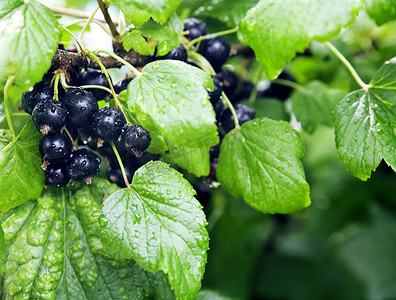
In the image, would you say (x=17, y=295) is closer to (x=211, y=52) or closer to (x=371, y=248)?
(x=211, y=52)

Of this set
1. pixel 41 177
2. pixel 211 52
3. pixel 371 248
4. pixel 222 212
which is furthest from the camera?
pixel 371 248

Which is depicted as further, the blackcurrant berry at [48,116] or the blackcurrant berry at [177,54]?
the blackcurrant berry at [177,54]

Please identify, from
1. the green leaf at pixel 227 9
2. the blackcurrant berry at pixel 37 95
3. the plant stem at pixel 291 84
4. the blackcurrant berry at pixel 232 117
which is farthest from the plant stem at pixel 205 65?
the plant stem at pixel 291 84

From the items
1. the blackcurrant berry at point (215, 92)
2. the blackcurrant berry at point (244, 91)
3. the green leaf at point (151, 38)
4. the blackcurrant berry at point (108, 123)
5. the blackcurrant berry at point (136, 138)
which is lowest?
the blackcurrant berry at point (244, 91)

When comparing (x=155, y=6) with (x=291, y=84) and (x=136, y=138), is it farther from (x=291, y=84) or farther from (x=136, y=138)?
(x=291, y=84)

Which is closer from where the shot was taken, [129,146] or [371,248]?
[129,146]

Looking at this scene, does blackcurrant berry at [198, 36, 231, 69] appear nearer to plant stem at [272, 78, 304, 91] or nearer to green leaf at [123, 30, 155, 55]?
green leaf at [123, 30, 155, 55]

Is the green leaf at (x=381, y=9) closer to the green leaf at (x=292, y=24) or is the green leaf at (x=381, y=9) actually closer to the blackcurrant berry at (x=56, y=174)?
the green leaf at (x=292, y=24)

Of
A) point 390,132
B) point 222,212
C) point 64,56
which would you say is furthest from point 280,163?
point 222,212
